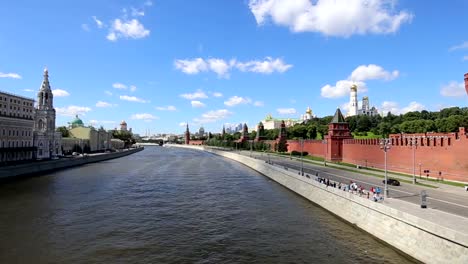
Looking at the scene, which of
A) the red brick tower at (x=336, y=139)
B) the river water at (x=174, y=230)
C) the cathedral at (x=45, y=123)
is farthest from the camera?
the cathedral at (x=45, y=123)

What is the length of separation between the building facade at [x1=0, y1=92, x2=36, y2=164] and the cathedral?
3333 mm

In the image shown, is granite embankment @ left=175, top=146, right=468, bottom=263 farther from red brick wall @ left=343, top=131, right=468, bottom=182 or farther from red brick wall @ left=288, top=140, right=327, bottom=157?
red brick wall @ left=288, top=140, right=327, bottom=157

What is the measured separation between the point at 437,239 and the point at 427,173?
87.4ft

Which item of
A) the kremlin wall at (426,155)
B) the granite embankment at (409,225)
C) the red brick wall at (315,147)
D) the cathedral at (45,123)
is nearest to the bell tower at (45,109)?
the cathedral at (45,123)

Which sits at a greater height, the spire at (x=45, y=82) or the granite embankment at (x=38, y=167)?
the spire at (x=45, y=82)

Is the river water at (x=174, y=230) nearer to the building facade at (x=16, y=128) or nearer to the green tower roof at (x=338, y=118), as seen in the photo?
the building facade at (x=16, y=128)

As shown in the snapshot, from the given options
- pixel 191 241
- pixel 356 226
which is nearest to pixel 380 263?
pixel 356 226

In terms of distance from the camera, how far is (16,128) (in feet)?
219

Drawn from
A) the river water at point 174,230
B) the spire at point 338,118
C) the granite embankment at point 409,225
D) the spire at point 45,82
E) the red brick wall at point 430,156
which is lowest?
the river water at point 174,230

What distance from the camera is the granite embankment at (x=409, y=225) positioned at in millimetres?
16092

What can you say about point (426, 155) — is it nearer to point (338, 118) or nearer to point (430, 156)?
point (430, 156)

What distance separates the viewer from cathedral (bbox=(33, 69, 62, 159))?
77312 mm

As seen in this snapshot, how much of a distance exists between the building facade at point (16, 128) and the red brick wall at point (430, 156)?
5754 centimetres

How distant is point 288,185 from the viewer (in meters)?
45.8
